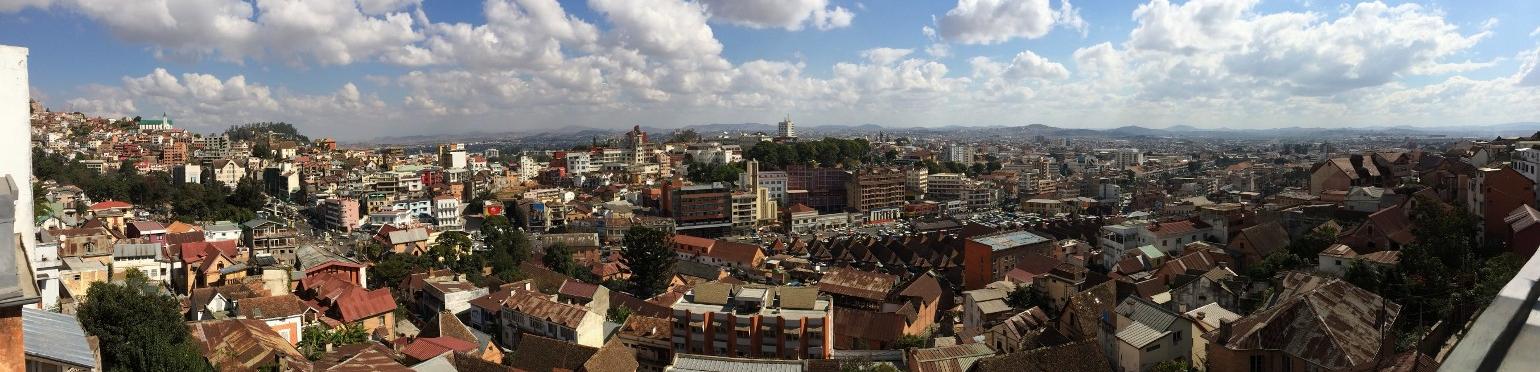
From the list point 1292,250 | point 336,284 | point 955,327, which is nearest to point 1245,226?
point 1292,250

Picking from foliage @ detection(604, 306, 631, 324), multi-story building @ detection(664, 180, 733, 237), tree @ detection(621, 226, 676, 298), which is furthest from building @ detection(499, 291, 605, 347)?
multi-story building @ detection(664, 180, 733, 237)

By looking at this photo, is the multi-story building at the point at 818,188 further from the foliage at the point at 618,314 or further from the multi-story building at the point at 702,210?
the foliage at the point at 618,314

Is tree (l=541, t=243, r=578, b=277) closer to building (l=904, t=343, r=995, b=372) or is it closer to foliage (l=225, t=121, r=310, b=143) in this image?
building (l=904, t=343, r=995, b=372)

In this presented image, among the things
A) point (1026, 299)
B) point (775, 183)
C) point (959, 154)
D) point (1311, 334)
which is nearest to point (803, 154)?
point (775, 183)

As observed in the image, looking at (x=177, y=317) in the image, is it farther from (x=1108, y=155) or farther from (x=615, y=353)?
(x=1108, y=155)

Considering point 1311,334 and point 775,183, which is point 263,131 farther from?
point 1311,334
